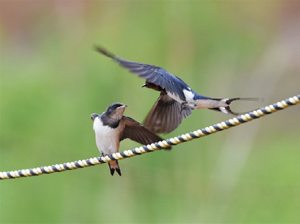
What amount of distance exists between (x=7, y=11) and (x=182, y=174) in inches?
51.9

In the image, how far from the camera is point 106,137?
125 centimetres

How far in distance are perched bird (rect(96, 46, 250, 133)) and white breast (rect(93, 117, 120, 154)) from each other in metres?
0.13

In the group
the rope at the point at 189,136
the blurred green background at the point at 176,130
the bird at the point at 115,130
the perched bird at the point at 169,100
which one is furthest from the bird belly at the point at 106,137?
the blurred green background at the point at 176,130

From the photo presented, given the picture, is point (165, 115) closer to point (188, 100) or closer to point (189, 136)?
point (188, 100)

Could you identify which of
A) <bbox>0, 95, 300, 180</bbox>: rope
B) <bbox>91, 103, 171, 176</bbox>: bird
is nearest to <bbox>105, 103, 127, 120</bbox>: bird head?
<bbox>91, 103, 171, 176</bbox>: bird

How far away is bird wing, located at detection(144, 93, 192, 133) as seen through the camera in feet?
4.57

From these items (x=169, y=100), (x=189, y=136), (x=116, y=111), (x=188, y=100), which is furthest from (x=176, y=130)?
(x=189, y=136)

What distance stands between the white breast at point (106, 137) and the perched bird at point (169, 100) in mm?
126

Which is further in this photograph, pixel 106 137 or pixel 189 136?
pixel 106 137

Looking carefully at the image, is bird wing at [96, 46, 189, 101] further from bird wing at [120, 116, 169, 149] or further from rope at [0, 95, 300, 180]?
rope at [0, 95, 300, 180]

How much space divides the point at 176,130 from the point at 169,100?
4.38 ft

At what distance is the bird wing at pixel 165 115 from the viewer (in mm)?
1394

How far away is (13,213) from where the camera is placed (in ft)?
9.53

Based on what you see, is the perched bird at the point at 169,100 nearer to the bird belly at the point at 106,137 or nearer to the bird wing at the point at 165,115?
the bird wing at the point at 165,115
